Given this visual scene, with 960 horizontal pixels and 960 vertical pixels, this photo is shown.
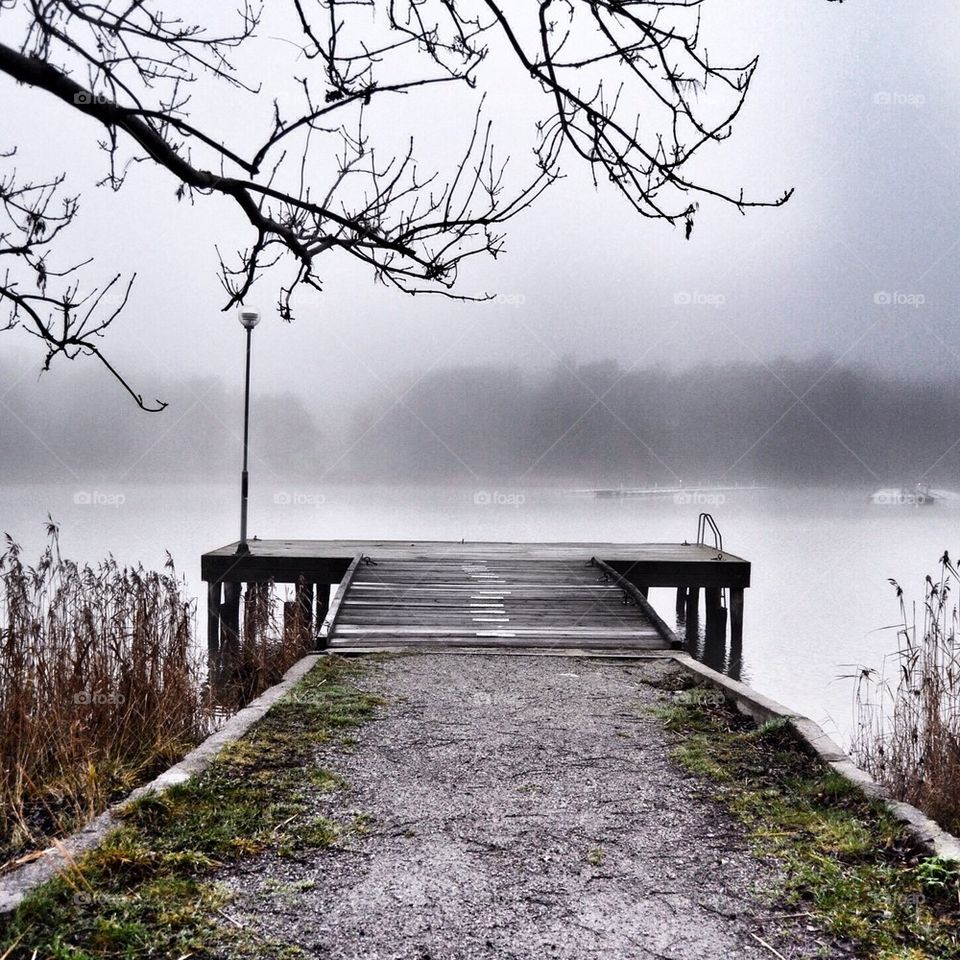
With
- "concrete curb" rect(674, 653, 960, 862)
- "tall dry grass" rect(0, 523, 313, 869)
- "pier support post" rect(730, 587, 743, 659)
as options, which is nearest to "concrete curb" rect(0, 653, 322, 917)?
"tall dry grass" rect(0, 523, 313, 869)

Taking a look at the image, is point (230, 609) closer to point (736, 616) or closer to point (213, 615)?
point (213, 615)

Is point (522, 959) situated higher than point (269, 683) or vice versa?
point (522, 959)

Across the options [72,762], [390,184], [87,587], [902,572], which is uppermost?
[390,184]

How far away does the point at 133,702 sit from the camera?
230 inches

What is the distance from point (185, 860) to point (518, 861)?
1239 millimetres

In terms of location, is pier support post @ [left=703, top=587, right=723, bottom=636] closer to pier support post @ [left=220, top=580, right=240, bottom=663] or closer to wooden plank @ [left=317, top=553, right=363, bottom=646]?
wooden plank @ [left=317, top=553, right=363, bottom=646]

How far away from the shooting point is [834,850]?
3.48m

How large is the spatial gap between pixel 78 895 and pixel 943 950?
275 centimetres

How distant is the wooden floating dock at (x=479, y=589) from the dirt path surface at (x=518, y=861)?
3955 mm

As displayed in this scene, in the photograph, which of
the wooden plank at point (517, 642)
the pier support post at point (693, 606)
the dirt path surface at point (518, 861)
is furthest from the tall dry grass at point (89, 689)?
the pier support post at point (693, 606)

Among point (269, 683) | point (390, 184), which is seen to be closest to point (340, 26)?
point (390, 184)

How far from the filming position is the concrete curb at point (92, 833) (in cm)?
291

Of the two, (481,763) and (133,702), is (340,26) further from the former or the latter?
(133,702)

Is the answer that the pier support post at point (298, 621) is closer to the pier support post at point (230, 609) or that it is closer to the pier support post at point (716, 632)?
the pier support post at point (230, 609)
